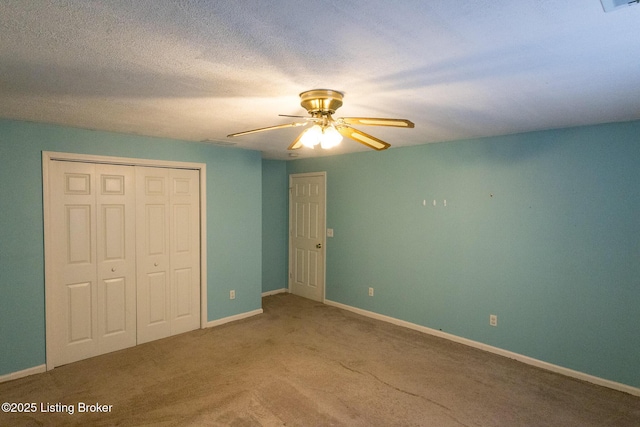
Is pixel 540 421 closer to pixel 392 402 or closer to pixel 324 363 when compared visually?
pixel 392 402

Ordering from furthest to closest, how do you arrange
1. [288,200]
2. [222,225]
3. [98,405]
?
1. [288,200]
2. [222,225]
3. [98,405]

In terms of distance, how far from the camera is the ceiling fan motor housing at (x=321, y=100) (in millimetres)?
2225

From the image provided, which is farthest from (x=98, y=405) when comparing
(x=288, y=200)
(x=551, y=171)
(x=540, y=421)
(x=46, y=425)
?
(x=551, y=171)

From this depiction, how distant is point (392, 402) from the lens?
9.38 feet

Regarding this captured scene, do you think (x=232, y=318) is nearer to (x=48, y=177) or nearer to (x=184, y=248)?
→ (x=184, y=248)

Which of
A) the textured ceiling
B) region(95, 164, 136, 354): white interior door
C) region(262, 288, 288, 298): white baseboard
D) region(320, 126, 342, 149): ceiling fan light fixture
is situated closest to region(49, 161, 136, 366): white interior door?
region(95, 164, 136, 354): white interior door

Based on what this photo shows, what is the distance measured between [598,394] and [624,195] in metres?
1.67

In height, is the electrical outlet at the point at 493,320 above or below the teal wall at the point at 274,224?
below

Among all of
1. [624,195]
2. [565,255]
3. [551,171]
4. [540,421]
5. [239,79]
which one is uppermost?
[239,79]

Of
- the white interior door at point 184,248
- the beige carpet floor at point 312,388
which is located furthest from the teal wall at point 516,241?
the white interior door at point 184,248

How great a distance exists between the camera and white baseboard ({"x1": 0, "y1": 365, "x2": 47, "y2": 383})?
3.13 metres

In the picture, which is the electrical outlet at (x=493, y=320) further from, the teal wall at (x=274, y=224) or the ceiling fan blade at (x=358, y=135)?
the teal wall at (x=274, y=224)

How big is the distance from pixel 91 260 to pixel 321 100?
2.95 meters

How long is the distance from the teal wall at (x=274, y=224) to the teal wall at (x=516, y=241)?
149cm
